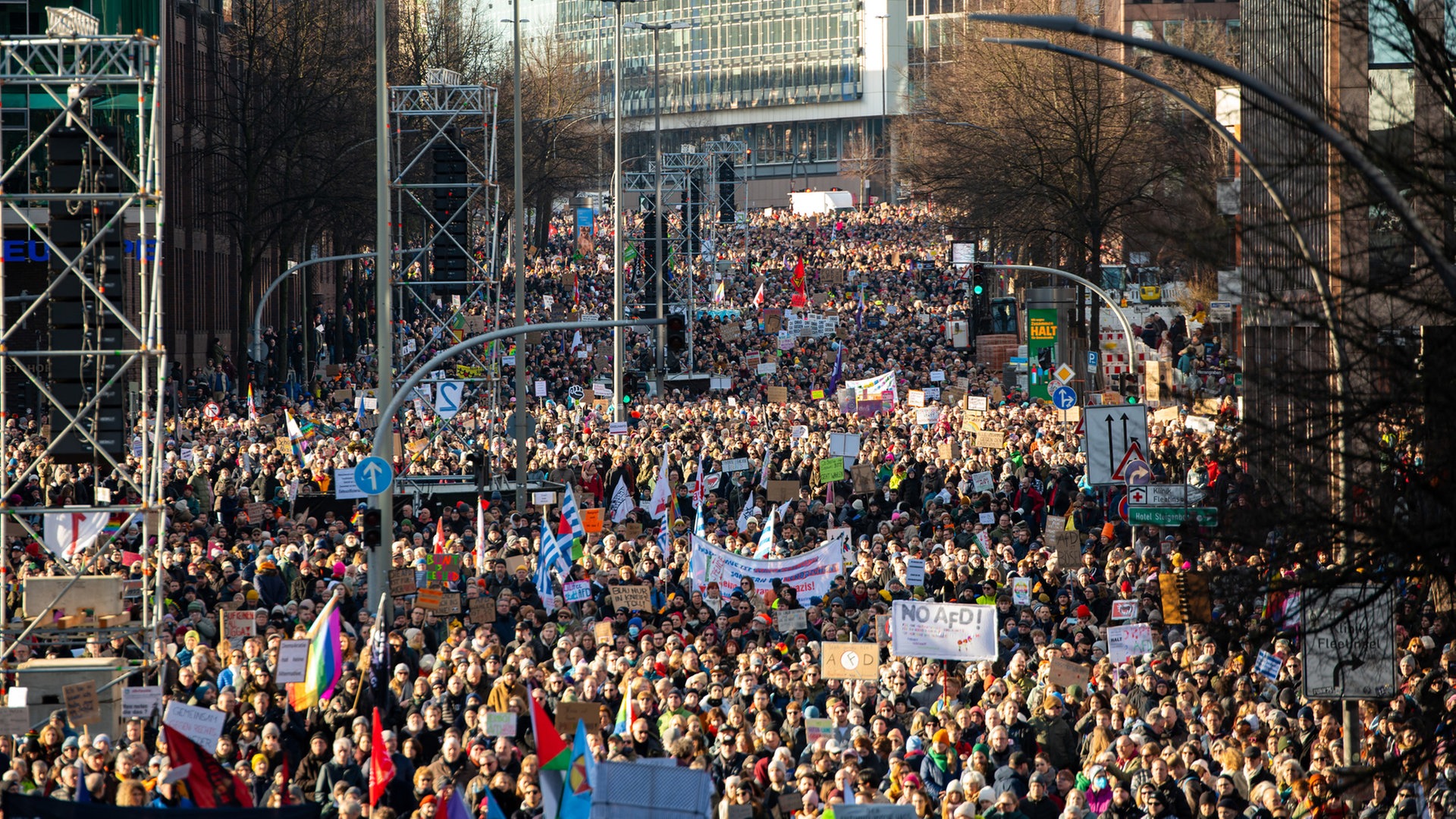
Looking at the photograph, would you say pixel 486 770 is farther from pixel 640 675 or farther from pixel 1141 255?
pixel 1141 255

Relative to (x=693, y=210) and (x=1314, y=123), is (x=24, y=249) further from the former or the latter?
(x=693, y=210)

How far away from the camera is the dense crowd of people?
Answer: 483 inches

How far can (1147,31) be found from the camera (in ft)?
239

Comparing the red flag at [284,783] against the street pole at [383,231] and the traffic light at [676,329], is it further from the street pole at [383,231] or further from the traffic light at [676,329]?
the traffic light at [676,329]

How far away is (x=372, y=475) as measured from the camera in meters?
19.9

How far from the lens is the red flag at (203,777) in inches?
470

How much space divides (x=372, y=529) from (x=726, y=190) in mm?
62332

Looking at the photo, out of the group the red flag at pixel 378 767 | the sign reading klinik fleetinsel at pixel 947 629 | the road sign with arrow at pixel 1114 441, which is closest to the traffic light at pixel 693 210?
the road sign with arrow at pixel 1114 441

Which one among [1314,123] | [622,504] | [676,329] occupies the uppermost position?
[1314,123]

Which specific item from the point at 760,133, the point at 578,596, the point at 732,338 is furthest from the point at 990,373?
the point at 760,133

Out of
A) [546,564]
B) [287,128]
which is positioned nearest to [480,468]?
[546,564]

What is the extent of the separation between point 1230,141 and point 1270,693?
4132 millimetres

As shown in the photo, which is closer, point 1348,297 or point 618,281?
point 1348,297

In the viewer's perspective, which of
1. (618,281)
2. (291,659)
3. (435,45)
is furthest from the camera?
(435,45)
